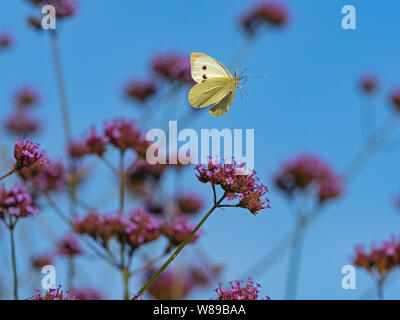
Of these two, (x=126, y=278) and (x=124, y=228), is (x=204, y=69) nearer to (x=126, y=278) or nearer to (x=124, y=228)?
(x=124, y=228)

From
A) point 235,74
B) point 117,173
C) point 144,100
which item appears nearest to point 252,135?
point 235,74

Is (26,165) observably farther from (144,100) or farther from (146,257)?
(144,100)

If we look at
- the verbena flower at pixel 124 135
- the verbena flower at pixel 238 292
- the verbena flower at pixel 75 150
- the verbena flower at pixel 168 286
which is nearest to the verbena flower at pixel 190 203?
the verbena flower at pixel 168 286

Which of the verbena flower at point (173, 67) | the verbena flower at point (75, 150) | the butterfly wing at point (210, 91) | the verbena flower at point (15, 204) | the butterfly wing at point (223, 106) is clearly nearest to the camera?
the verbena flower at point (15, 204)

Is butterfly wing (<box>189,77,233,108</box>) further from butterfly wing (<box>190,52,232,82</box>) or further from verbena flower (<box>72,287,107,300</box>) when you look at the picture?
verbena flower (<box>72,287,107,300</box>)

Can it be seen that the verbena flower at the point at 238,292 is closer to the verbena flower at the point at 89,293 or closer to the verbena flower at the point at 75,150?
the verbena flower at the point at 89,293
